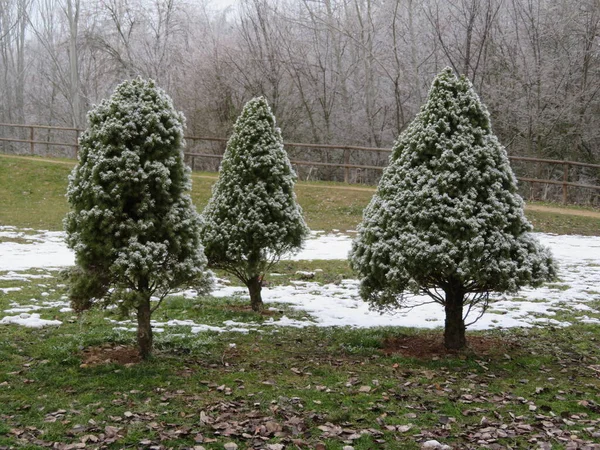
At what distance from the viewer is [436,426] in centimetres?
474

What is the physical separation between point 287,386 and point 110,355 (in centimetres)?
193

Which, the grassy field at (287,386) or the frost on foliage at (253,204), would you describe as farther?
the frost on foliage at (253,204)

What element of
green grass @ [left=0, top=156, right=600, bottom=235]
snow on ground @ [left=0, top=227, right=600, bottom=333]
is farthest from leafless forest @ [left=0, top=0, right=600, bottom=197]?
snow on ground @ [left=0, top=227, right=600, bottom=333]

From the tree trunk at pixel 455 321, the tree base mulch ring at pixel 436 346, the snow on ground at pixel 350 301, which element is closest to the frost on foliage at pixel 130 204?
the snow on ground at pixel 350 301

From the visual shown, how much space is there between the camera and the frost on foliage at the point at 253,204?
8297mm

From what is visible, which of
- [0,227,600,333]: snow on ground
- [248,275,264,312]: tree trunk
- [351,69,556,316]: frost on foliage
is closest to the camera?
[351,69,556,316]: frost on foliage

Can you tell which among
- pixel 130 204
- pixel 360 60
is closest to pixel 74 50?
pixel 360 60

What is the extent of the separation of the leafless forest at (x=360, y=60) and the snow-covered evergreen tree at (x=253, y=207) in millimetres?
14529

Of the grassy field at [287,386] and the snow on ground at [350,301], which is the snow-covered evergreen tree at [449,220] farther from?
the grassy field at [287,386]

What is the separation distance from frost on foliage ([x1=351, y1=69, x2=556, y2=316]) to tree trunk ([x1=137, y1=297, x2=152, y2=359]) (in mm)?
2311

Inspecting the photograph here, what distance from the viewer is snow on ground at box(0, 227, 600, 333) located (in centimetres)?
804

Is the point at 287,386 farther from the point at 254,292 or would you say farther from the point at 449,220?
the point at 254,292

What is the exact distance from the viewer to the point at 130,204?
19.0ft

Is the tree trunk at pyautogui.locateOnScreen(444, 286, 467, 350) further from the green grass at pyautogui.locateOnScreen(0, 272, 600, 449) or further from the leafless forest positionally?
the leafless forest
